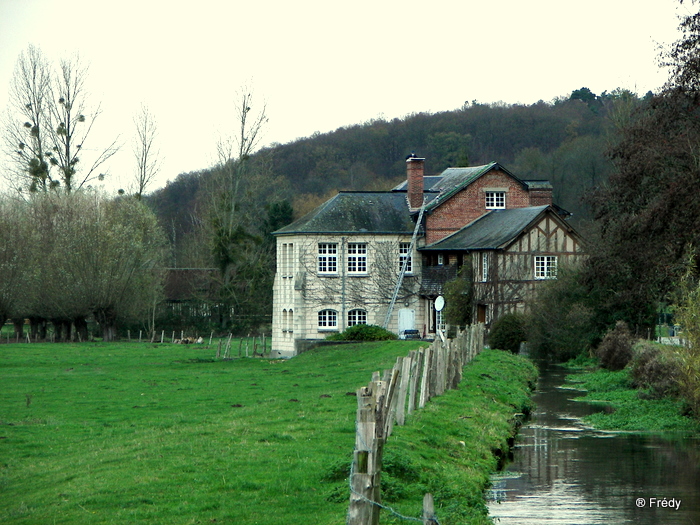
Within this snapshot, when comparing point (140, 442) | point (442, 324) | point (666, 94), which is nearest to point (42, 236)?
point (442, 324)

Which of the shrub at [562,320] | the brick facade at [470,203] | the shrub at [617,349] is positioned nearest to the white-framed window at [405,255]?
the brick facade at [470,203]

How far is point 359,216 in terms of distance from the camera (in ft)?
167

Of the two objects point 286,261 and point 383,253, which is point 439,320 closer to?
point 383,253

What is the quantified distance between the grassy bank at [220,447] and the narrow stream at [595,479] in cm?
60

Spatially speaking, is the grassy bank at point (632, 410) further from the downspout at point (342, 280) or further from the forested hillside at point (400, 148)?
the forested hillside at point (400, 148)

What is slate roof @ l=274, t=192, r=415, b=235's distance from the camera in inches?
1969

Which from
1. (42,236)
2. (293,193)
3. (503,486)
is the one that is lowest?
(503,486)

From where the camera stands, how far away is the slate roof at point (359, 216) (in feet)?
164

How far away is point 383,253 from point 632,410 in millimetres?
29257

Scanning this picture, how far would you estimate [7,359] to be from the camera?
1679 inches

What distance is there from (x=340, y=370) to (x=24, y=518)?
2187cm

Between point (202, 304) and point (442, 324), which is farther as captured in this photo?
point (202, 304)

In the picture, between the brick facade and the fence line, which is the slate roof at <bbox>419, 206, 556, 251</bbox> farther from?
the fence line

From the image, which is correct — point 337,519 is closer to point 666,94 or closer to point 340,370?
point 666,94
